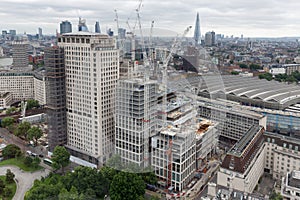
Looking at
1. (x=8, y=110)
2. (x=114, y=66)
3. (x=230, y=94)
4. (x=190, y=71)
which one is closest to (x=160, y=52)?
(x=190, y=71)

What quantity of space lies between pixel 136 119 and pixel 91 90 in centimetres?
471

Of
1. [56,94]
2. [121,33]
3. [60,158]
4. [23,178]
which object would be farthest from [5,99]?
[60,158]

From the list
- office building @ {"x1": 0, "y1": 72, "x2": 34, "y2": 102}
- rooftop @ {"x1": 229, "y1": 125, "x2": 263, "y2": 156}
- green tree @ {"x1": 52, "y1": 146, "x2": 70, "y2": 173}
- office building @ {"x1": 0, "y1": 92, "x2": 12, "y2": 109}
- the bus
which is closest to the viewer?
rooftop @ {"x1": 229, "y1": 125, "x2": 263, "y2": 156}

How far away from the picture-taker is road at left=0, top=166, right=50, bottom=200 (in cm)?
1956

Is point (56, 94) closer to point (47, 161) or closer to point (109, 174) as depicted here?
point (47, 161)

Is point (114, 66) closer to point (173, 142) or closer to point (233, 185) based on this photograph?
point (173, 142)

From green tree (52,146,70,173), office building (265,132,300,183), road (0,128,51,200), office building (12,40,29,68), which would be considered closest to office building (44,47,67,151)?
road (0,128,51,200)

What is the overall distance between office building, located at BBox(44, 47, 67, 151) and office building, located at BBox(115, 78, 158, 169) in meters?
5.90

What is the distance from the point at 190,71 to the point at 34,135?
1726 centimetres

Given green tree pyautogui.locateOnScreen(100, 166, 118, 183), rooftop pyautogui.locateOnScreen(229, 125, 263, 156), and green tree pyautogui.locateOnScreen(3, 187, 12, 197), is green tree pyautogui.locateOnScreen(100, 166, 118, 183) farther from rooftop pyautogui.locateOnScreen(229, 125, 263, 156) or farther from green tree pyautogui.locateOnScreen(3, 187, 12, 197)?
rooftop pyautogui.locateOnScreen(229, 125, 263, 156)

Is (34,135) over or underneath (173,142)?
underneath

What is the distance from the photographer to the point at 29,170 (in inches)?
900

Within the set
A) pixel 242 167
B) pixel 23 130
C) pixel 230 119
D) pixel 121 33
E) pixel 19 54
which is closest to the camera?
pixel 242 167

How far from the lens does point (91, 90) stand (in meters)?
22.1
